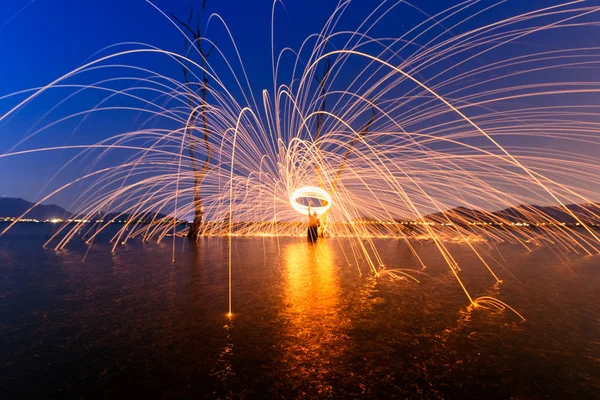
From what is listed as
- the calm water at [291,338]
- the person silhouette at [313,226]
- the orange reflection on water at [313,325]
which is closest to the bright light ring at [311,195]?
the person silhouette at [313,226]

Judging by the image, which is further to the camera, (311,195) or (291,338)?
(311,195)

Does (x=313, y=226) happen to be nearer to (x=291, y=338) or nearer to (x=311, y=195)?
(x=311, y=195)

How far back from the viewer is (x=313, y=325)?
5121mm

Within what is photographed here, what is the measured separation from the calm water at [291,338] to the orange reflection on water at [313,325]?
0.08 ft

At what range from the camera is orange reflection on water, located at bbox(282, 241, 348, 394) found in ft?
12.4

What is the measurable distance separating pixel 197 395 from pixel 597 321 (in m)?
6.42

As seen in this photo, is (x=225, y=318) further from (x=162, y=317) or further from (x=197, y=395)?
(x=197, y=395)

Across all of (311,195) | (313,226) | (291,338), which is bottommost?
(291,338)

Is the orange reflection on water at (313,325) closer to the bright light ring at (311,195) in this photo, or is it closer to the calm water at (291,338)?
the calm water at (291,338)

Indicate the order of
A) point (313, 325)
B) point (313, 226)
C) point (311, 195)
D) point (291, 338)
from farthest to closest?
point (313, 226), point (311, 195), point (313, 325), point (291, 338)

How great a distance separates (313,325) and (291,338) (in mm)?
626

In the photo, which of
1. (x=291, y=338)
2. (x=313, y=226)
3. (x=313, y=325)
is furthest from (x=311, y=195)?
(x=291, y=338)

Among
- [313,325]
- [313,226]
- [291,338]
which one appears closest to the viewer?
[291,338]

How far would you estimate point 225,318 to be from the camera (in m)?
5.42
